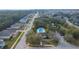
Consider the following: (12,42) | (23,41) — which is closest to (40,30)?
(23,41)

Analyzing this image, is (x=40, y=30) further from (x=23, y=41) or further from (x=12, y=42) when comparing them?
(x=12, y=42)

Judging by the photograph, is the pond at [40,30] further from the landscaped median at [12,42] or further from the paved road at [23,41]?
the landscaped median at [12,42]


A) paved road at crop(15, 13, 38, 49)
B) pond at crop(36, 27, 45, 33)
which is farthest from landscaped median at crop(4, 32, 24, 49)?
pond at crop(36, 27, 45, 33)

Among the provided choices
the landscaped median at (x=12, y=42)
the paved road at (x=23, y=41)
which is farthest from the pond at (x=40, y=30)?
A: the landscaped median at (x=12, y=42)

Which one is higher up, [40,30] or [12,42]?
[40,30]

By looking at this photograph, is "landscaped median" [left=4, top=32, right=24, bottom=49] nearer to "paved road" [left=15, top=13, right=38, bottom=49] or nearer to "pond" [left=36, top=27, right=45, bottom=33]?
"paved road" [left=15, top=13, right=38, bottom=49]

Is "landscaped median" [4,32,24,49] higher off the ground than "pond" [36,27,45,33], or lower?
lower

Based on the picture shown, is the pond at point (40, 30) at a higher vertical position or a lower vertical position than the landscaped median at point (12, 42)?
higher

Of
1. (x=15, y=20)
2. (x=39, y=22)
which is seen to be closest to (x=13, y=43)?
(x=15, y=20)

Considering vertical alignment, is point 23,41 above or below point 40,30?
below
